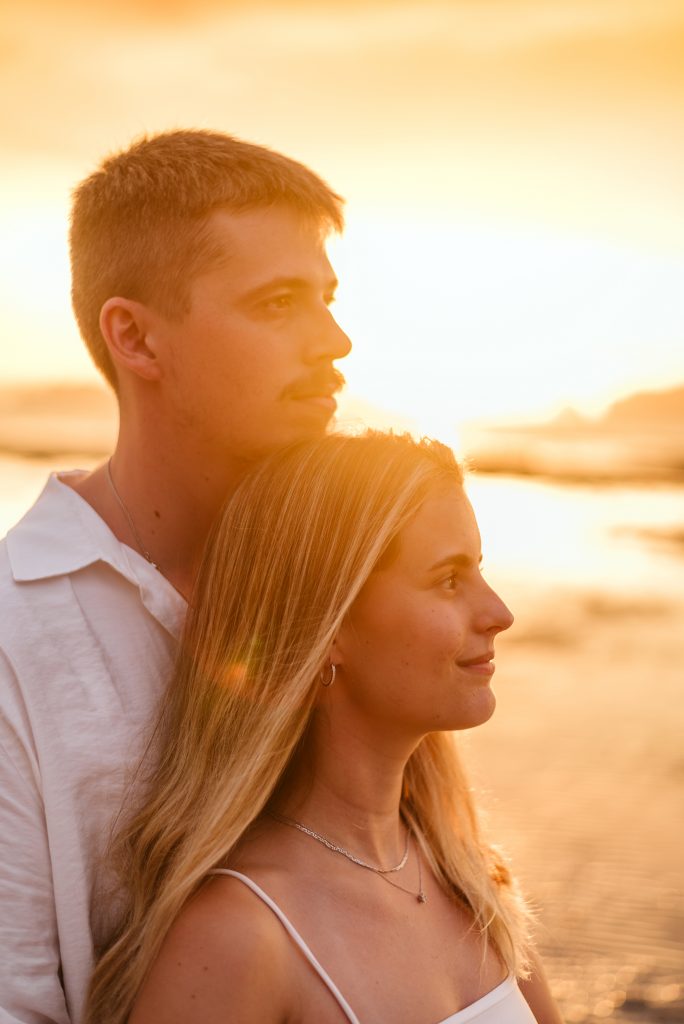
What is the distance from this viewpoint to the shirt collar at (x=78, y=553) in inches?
124

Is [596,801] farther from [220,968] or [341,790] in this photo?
[220,968]

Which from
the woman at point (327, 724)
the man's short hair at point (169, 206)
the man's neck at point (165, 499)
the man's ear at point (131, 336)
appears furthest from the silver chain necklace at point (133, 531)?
the man's short hair at point (169, 206)

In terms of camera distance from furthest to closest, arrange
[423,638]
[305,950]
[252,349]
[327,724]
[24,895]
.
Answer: [252,349], [327,724], [423,638], [24,895], [305,950]

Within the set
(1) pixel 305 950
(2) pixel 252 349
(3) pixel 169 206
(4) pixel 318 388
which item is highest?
(3) pixel 169 206

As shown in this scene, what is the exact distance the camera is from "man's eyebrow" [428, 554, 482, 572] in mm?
3107

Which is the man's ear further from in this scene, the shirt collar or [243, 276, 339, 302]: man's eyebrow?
the shirt collar

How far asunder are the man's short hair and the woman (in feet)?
2.12

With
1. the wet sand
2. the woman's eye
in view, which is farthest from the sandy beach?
the woman's eye

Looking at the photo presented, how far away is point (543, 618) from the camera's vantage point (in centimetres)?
1427

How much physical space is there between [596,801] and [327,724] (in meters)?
6.11

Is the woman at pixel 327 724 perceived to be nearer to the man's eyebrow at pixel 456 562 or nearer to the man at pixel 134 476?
the man's eyebrow at pixel 456 562

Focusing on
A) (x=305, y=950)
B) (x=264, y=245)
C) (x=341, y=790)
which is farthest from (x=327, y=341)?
(x=305, y=950)

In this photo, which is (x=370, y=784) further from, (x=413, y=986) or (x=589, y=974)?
(x=589, y=974)

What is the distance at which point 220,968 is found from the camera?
264cm
